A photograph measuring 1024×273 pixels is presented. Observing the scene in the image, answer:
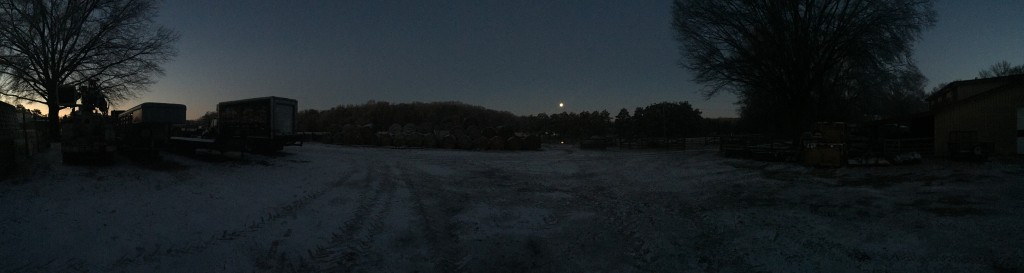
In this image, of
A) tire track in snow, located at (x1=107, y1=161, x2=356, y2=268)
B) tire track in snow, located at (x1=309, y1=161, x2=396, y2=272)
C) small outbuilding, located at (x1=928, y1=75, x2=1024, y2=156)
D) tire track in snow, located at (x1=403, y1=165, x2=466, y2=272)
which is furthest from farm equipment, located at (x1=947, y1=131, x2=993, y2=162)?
tire track in snow, located at (x1=107, y1=161, x2=356, y2=268)

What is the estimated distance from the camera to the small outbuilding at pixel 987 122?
56.9ft

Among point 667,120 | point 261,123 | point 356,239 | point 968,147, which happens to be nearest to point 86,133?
point 261,123

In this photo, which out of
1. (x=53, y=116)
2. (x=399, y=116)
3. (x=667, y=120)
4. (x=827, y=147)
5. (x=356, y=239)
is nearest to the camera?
(x=356, y=239)

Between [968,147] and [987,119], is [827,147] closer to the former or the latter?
[968,147]

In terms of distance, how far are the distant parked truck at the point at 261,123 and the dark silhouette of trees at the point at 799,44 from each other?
22065 millimetres

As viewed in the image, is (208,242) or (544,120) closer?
(208,242)

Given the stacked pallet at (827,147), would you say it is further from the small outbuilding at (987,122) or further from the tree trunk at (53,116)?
the tree trunk at (53,116)

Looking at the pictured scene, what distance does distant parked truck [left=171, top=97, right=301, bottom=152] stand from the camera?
802 inches

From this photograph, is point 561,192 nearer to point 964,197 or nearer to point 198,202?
point 198,202

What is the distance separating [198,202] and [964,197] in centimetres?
1409

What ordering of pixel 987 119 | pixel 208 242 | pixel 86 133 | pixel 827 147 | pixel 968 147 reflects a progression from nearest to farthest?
pixel 208 242 < pixel 86 133 < pixel 827 147 < pixel 968 147 < pixel 987 119

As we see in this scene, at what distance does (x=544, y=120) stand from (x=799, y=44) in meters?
28.2

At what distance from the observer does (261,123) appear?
20672 millimetres

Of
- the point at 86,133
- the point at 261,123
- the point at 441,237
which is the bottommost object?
the point at 441,237
